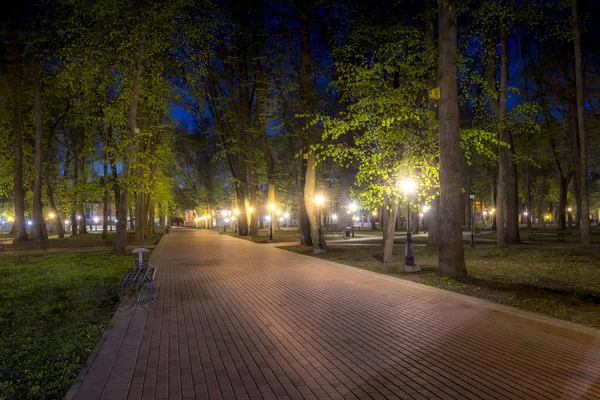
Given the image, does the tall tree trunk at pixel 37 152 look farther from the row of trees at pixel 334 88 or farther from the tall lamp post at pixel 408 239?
the tall lamp post at pixel 408 239

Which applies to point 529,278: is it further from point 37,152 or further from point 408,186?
point 37,152

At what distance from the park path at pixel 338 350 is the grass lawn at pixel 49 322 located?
1.08 feet

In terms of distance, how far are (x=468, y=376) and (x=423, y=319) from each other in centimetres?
271

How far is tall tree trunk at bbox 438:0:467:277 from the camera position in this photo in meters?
11.6

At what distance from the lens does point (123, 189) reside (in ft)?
66.2

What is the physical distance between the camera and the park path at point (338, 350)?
14.6 feet

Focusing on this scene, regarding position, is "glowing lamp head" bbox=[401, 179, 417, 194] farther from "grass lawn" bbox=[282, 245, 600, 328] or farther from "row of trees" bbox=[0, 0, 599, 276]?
"grass lawn" bbox=[282, 245, 600, 328]

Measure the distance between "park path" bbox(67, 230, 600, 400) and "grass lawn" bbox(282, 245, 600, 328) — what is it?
0.78 meters

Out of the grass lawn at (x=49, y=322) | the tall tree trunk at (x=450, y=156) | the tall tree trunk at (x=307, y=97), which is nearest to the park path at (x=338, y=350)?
the grass lawn at (x=49, y=322)

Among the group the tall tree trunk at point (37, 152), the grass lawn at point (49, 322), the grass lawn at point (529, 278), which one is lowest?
the grass lawn at point (529, 278)

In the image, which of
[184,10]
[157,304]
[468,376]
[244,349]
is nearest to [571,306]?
[468,376]

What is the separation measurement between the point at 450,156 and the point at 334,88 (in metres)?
13.6

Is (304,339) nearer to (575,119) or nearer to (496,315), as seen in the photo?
(496,315)

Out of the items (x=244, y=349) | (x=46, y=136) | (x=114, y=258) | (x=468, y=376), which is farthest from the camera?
(x=46, y=136)
